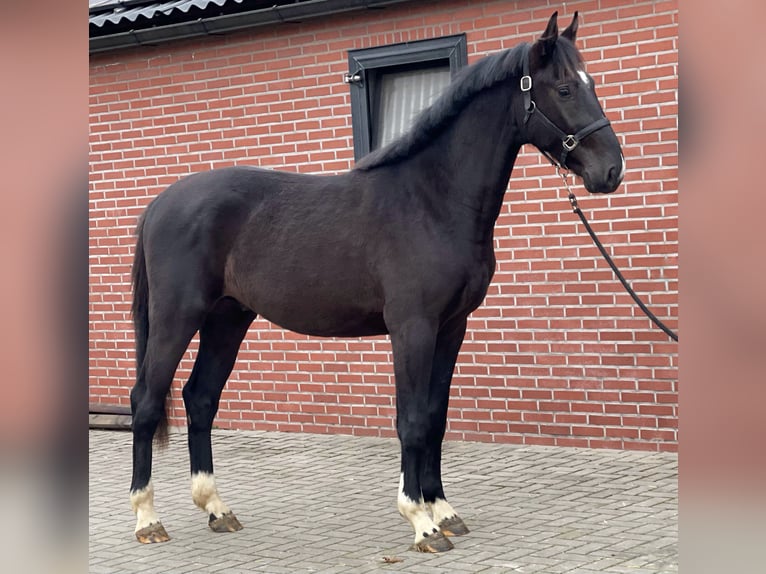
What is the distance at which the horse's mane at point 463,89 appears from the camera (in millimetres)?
4695

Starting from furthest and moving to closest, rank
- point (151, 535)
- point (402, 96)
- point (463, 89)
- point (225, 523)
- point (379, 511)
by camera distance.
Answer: point (402, 96)
point (379, 511)
point (225, 523)
point (151, 535)
point (463, 89)

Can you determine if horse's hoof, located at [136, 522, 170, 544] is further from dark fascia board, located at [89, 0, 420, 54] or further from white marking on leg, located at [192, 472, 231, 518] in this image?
dark fascia board, located at [89, 0, 420, 54]

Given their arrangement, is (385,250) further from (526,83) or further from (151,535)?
(151,535)

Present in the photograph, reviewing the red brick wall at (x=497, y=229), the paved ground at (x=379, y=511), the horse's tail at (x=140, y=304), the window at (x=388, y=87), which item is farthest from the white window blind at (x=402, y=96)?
the horse's tail at (x=140, y=304)

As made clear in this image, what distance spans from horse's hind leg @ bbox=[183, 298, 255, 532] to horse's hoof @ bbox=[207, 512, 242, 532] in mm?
47

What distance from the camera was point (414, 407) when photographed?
16.1 ft

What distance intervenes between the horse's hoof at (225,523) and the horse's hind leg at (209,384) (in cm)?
5

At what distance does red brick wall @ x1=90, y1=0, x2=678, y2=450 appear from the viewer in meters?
6.77

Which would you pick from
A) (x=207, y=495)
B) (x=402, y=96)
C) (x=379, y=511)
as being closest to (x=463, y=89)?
(x=379, y=511)

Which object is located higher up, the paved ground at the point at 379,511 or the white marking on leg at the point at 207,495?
the white marking on leg at the point at 207,495

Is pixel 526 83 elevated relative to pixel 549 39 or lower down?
lower down

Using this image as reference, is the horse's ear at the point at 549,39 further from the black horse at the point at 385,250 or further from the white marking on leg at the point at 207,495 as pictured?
the white marking on leg at the point at 207,495

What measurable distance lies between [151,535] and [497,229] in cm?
351
